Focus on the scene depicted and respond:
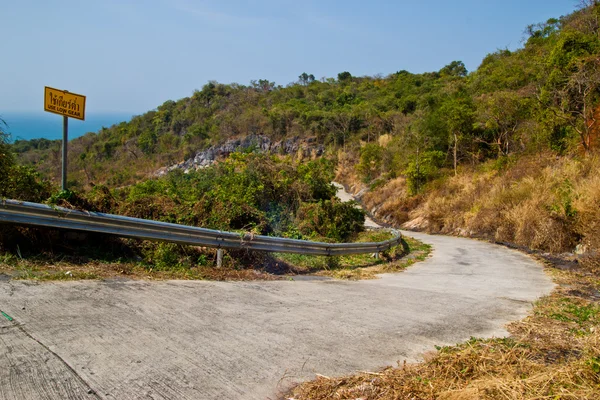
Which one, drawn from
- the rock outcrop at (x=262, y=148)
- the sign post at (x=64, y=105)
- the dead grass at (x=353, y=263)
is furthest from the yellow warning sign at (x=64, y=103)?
the rock outcrop at (x=262, y=148)

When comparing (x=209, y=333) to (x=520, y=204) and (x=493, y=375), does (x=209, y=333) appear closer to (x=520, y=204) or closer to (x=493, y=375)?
(x=493, y=375)

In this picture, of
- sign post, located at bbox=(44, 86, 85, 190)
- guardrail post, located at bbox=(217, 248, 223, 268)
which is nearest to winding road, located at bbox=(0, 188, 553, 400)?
guardrail post, located at bbox=(217, 248, 223, 268)

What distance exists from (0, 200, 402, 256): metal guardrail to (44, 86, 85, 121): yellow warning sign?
1646 mm

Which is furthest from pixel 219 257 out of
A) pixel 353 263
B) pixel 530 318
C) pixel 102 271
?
pixel 530 318

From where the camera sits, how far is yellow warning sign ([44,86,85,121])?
7.04 m

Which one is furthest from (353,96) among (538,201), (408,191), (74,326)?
(74,326)

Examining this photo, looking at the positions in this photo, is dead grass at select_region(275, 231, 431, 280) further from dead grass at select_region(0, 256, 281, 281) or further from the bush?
dead grass at select_region(0, 256, 281, 281)

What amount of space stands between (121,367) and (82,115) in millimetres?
5240

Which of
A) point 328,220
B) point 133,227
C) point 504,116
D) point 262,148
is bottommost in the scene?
point 328,220

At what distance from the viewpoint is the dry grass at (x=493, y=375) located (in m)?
3.09

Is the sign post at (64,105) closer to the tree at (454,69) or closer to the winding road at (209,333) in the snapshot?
the winding road at (209,333)

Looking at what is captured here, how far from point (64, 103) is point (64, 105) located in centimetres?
3

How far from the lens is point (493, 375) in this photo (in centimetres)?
348

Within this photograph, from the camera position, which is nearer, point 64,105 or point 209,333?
point 209,333
